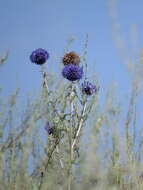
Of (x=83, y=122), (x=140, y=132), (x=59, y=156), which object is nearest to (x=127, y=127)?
(x=140, y=132)

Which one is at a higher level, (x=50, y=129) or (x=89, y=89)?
(x=89, y=89)

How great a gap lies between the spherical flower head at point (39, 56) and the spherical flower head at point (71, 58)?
0.43 ft

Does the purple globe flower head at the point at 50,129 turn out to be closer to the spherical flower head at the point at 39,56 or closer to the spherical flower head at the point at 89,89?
the spherical flower head at the point at 89,89

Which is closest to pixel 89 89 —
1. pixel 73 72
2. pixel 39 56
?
pixel 73 72

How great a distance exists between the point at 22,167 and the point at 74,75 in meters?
0.85

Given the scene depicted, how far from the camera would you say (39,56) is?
2465 millimetres

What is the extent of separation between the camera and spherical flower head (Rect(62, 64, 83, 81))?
222 cm

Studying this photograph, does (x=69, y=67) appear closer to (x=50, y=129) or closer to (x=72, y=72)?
(x=72, y=72)

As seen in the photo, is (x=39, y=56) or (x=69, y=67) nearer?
(x=69, y=67)

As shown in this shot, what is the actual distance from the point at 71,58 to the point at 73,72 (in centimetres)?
23

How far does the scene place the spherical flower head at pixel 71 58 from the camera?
2399 millimetres

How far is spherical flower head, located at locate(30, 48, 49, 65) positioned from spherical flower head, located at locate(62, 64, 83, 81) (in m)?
0.26

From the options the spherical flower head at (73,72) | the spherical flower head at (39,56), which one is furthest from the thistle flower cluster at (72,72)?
the spherical flower head at (39,56)

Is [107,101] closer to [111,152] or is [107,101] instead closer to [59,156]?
[111,152]
